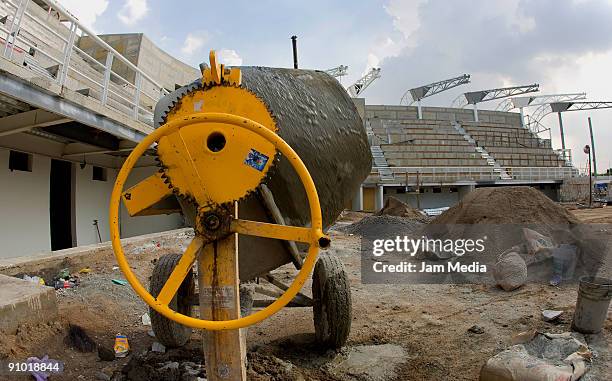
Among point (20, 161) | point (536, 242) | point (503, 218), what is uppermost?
point (20, 161)

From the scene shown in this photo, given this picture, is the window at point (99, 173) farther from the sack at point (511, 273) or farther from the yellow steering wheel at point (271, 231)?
the yellow steering wheel at point (271, 231)

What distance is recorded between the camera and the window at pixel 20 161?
25.3ft

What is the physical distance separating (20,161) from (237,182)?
817 centimetres

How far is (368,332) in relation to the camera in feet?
14.0

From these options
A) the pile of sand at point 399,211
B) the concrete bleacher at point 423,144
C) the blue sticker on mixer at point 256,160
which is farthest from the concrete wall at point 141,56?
the concrete bleacher at point 423,144

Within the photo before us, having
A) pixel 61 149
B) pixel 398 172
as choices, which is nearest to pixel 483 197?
pixel 61 149

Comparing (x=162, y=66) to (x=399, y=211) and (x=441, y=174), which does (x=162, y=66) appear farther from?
(x=441, y=174)

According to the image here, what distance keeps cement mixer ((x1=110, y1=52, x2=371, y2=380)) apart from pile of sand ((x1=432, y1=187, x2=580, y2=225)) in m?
6.42

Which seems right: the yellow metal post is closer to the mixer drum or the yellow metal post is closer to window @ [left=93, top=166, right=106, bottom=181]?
the mixer drum

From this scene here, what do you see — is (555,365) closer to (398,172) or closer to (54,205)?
(54,205)

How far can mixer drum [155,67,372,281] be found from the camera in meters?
2.45

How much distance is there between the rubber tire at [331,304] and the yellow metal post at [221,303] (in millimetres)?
1732

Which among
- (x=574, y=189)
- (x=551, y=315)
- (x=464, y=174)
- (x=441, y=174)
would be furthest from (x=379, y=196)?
(x=551, y=315)

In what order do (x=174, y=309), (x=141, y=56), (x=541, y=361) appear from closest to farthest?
(x=541, y=361) → (x=174, y=309) → (x=141, y=56)
